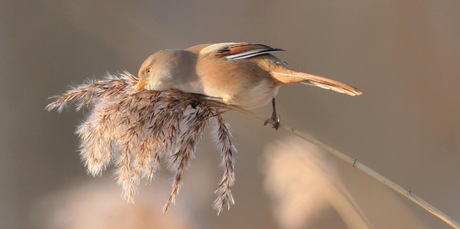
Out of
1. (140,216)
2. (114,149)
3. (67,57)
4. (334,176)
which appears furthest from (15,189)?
(334,176)

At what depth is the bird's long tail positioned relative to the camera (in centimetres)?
73

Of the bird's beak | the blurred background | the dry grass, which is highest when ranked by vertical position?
the bird's beak

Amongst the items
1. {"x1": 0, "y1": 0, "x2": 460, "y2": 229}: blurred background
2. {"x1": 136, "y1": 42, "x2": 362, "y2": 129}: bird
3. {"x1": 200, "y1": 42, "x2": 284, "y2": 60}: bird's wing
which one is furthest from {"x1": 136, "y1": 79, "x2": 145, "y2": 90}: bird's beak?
{"x1": 0, "y1": 0, "x2": 460, "y2": 229}: blurred background

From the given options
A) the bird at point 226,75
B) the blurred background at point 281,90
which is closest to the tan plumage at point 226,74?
the bird at point 226,75

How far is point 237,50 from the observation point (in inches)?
35.6

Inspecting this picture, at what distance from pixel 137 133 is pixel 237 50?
22 cm

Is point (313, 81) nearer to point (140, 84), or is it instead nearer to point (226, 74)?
point (226, 74)

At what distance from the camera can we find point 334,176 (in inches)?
38.6

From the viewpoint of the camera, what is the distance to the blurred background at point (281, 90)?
163 centimetres

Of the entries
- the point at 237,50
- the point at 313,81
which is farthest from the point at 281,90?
the point at 313,81

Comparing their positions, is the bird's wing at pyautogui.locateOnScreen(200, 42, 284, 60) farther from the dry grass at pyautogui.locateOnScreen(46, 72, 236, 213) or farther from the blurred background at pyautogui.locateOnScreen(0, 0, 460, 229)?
the blurred background at pyautogui.locateOnScreen(0, 0, 460, 229)

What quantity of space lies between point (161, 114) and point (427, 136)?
1088 mm

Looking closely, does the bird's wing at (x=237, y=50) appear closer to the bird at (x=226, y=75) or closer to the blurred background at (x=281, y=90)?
the bird at (x=226, y=75)

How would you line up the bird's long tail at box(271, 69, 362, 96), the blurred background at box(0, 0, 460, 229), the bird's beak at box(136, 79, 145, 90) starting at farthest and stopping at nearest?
the blurred background at box(0, 0, 460, 229), the bird's beak at box(136, 79, 145, 90), the bird's long tail at box(271, 69, 362, 96)
